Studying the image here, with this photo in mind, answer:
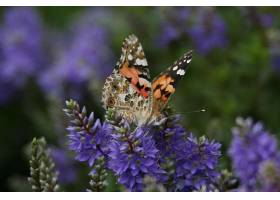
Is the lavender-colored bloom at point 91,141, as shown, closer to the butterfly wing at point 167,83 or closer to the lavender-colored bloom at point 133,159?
the lavender-colored bloom at point 133,159

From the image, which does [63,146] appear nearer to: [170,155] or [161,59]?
[161,59]

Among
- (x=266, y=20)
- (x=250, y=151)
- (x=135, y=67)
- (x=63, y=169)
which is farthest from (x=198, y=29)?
(x=135, y=67)

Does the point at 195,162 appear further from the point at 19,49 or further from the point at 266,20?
the point at 19,49

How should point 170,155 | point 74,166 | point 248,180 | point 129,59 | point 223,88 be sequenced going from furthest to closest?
point 223,88 < point 74,166 < point 248,180 < point 129,59 < point 170,155

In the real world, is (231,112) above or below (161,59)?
below

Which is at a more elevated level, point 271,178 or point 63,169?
point 63,169

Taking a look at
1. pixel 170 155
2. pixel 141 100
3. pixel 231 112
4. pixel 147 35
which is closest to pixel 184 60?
pixel 141 100
